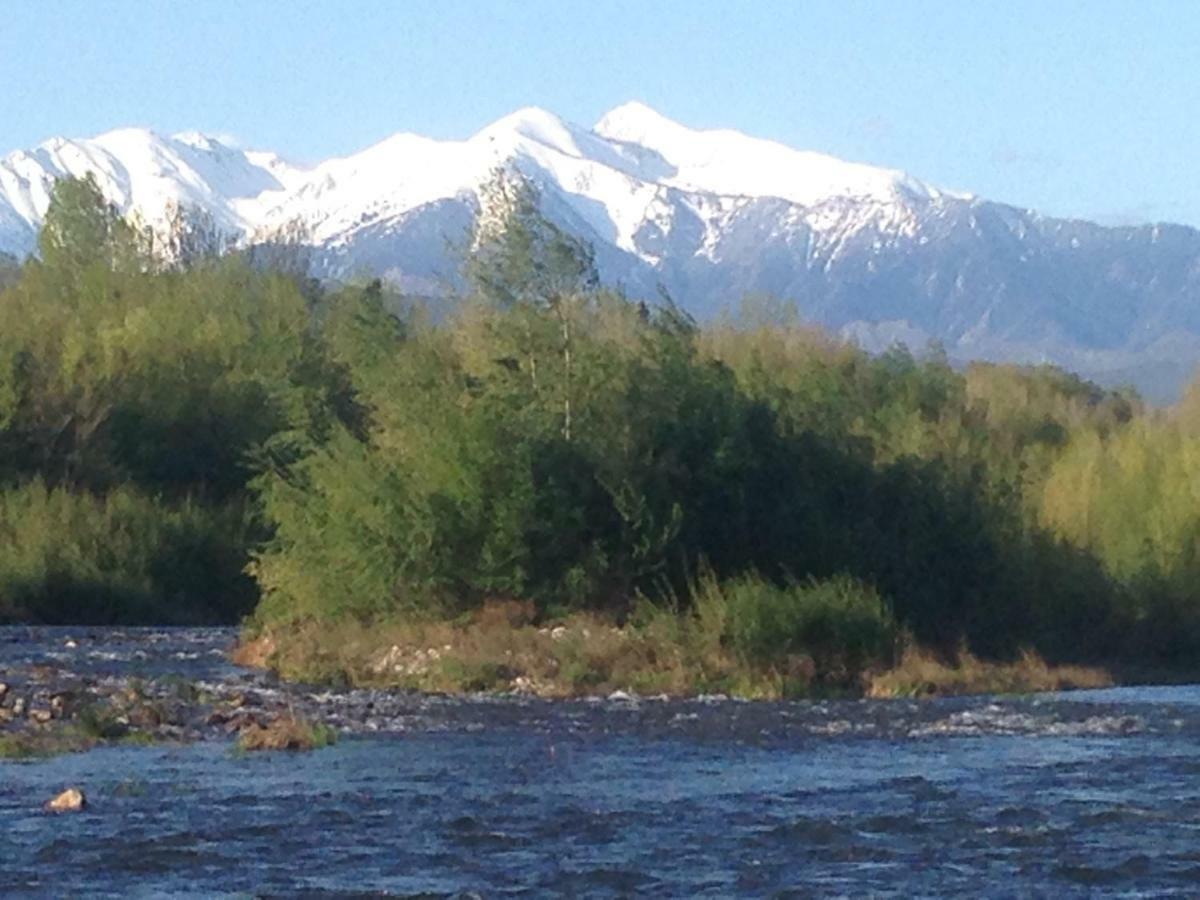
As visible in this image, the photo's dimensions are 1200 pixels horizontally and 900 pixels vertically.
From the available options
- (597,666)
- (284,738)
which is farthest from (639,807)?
(597,666)

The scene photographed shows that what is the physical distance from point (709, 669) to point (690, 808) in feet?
42.7

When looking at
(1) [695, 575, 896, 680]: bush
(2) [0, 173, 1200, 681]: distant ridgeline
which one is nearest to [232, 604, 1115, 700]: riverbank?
(1) [695, 575, 896, 680]: bush

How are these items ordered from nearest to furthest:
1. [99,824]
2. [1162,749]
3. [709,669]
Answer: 1. [99,824]
2. [1162,749]
3. [709,669]

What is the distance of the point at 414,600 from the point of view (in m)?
41.0

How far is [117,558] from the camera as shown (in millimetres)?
57062

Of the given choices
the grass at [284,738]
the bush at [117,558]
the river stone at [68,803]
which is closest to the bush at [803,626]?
the grass at [284,738]

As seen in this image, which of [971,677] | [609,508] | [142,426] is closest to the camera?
[971,677]

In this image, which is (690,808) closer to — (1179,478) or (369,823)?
(369,823)

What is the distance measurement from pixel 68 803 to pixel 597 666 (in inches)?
592

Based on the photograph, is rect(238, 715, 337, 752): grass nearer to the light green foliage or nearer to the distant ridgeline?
the distant ridgeline

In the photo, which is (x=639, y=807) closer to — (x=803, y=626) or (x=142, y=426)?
(x=803, y=626)

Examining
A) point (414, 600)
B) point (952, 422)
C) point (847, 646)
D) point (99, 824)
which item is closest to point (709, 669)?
point (847, 646)

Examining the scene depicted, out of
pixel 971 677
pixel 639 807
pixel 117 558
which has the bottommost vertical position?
pixel 117 558

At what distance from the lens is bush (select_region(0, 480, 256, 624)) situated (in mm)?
54719
